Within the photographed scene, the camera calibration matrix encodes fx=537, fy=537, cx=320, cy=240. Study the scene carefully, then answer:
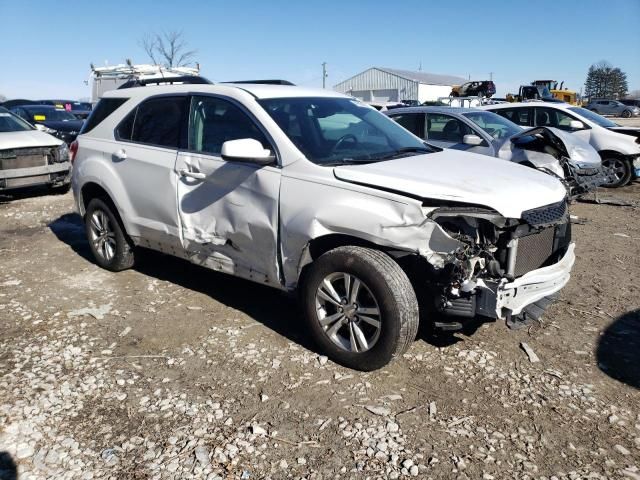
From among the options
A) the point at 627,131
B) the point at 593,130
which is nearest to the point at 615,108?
the point at 627,131

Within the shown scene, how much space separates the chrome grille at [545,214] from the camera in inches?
129

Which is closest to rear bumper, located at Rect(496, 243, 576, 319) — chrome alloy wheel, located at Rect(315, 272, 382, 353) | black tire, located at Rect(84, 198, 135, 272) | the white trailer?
chrome alloy wheel, located at Rect(315, 272, 382, 353)

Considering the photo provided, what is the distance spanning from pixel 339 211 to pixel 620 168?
30.2 feet

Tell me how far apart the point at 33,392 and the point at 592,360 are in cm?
371

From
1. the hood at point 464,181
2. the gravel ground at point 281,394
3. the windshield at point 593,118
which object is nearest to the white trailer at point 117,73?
the windshield at point 593,118

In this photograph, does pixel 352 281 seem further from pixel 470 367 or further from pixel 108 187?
pixel 108 187

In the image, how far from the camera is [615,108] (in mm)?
46312

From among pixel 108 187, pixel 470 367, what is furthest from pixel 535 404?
pixel 108 187

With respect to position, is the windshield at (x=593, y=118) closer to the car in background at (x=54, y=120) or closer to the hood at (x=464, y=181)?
the hood at (x=464, y=181)

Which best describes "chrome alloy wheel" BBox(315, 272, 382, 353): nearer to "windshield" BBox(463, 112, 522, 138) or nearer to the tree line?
"windshield" BBox(463, 112, 522, 138)

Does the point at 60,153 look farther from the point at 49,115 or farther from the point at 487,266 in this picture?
the point at 487,266

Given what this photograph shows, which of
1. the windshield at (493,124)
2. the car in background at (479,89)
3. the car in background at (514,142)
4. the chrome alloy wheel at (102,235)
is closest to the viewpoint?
the chrome alloy wheel at (102,235)

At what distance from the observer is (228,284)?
5.27 metres

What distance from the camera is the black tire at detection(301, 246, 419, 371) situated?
10.7 feet
